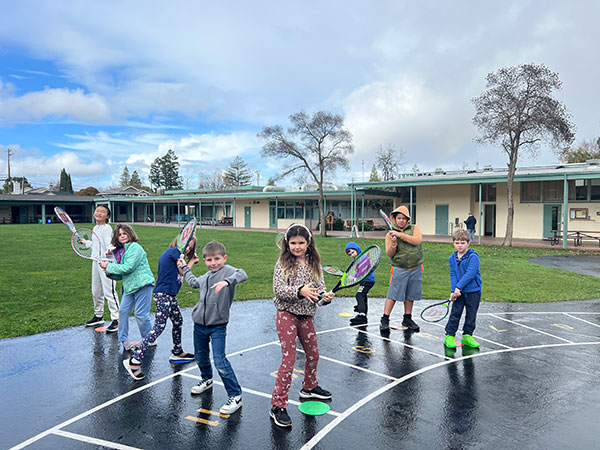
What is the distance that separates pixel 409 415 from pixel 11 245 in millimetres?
26327

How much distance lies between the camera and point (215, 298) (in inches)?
179

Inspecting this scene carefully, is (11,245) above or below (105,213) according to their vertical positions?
below

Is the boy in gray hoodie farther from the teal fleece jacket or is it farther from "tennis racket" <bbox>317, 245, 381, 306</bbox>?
the teal fleece jacket

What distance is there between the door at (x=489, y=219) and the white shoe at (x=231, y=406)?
31.1 metres

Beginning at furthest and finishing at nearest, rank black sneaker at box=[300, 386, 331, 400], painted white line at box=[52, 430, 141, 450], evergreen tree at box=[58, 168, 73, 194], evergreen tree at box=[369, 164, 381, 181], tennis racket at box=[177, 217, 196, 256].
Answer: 1. evergreen tree at box=[58, 168, 73, 194]
2. evergreen tree at box=[369, 164, 381, 181]
3. tennis racket at box=[177, 217, 196, 256]
4. black sneaker at box=[300, 386, 331, 400]
5. painted white line at box=[52, 430, 141, 450]

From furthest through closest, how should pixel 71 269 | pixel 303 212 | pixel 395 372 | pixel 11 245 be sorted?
pixel 303 212, pixel 11 245, pixel 71 269, pixel 395 372

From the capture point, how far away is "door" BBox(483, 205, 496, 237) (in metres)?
31.6

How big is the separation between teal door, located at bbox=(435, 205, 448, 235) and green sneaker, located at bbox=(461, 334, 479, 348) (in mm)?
28011

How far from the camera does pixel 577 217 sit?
90.9ft

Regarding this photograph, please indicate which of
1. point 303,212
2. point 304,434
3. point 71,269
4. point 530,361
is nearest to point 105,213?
point 304,434

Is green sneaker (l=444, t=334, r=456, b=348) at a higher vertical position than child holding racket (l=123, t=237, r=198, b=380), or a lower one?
lower

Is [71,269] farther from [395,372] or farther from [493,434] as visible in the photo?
[493,434]

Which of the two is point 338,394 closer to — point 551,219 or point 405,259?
point 405,259

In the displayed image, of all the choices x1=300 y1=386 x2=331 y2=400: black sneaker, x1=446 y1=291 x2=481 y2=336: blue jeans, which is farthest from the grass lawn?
x1=300 y1=386 x2=331 y2=400: black sneaker
